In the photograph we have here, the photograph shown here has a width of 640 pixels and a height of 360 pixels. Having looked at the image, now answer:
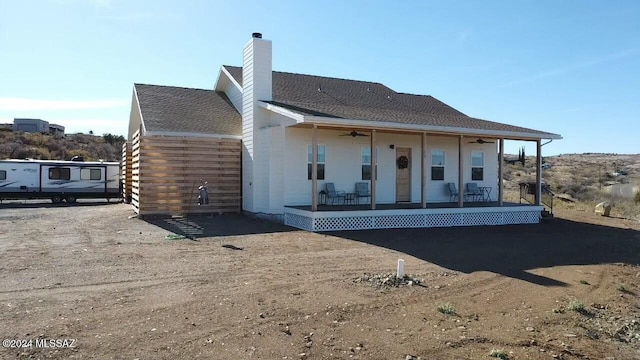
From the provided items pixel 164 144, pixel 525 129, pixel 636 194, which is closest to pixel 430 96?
pixel 525 129

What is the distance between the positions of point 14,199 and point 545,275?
24.7 metres

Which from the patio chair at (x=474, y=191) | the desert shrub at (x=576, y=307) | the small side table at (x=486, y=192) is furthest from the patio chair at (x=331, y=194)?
the desert shrub at (x=576, y=307)

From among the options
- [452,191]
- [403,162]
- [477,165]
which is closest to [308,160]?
[403,162]

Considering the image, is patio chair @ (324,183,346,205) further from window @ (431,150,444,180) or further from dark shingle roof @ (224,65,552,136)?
window @ (431,150,444,180)

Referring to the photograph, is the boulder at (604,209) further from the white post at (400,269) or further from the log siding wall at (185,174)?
the white post at (400,269)

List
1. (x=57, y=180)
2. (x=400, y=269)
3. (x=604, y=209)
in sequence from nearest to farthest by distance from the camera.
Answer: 1. (x=400, y=269)
2. (x=604, y=209)
3. (x=57, y=180)

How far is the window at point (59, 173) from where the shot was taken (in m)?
Answer: 23.8

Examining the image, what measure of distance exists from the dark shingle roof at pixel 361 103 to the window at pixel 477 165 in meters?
1.31

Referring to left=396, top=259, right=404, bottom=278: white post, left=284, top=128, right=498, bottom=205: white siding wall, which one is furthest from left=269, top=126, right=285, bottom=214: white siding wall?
left=396, top=259, right=404, bottom=278: white post

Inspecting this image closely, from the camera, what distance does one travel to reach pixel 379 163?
1689 centimetres

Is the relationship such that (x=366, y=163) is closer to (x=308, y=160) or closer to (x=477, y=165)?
(x=308, y=160)

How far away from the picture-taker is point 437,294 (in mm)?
6824

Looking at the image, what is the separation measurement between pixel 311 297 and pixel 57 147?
151 ft

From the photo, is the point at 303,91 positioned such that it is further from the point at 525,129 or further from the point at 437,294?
the point at 437,294
